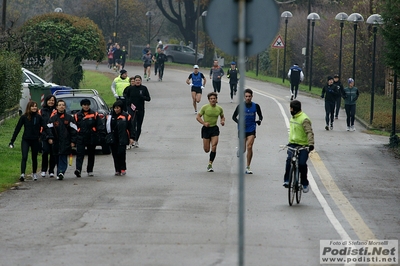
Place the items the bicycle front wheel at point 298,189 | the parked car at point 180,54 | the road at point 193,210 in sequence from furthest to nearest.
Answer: the parked car at point 180,54, the bicycle front wheel at point 298,189, the road at point 193,210

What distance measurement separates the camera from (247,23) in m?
7.59

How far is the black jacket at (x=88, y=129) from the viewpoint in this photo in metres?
17.7

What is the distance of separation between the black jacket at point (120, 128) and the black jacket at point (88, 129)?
18 centimetres

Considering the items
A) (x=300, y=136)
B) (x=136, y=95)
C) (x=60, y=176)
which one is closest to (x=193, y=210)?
(x=300, y=136)

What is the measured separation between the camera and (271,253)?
10.2m

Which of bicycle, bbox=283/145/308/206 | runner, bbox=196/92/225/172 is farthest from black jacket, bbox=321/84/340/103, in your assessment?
bicycle, bbox=283/145/308/206

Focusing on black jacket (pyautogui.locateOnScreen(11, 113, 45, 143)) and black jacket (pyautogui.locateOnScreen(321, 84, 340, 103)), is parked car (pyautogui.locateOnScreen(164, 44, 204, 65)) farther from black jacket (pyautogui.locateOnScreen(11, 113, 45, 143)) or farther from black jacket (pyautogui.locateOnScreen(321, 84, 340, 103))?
black jacket (pyautogui.locateOnScreen(11, 113, 45, 143))

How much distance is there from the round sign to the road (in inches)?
116

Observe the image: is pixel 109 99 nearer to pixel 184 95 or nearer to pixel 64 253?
pixel 184 95

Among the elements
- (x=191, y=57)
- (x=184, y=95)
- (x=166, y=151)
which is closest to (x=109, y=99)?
(x=184, y=95)

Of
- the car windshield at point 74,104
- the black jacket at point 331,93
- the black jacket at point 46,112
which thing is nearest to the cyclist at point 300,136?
the black jacket at point 46,112

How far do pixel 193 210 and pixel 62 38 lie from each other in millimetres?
25141

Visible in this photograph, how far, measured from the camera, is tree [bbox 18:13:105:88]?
36.6m

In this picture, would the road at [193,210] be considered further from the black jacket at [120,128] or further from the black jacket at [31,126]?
the black jacket at [31,126]
